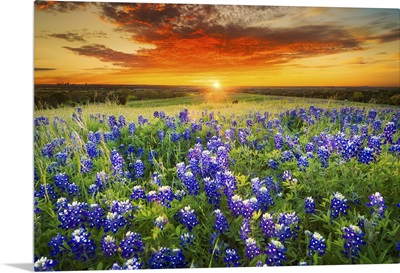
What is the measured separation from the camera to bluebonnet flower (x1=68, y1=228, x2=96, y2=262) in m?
2.91

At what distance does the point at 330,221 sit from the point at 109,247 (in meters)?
1.49

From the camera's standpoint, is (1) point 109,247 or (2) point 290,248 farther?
(2) point 290,248

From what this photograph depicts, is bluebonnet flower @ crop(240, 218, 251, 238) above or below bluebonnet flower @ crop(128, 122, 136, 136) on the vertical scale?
below

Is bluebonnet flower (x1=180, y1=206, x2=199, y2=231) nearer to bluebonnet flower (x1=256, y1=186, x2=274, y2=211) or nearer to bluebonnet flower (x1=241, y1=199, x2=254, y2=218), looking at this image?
bluebonnet flower (x1=241, y1=199, x2=254, y2=218)

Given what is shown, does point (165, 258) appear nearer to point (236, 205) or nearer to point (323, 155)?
point (236, 205)

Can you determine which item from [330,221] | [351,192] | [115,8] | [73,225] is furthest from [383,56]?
[73,225]

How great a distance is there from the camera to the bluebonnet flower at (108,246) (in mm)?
2908

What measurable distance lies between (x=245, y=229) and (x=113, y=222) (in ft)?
2.79

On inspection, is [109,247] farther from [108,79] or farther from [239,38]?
[239,38]

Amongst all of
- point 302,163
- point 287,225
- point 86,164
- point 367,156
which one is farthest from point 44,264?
point 367,156

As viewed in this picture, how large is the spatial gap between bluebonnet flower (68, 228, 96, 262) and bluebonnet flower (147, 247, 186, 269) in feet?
1.23

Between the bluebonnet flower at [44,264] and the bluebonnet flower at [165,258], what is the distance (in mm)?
600

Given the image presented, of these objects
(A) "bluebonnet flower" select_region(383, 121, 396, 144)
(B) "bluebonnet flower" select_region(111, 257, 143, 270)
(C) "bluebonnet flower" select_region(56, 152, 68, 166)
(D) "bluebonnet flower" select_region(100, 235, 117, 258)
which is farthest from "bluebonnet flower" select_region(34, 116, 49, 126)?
(A) "bluebonnet flower" select_region(383, 121, 396, 144)

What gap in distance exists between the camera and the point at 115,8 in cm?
365
